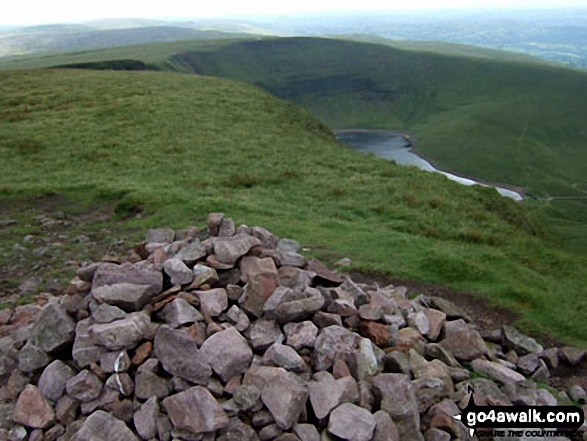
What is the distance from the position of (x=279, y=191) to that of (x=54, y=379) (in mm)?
20650

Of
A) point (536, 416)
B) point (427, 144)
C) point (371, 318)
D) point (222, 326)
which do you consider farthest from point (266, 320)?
point (427, 144)

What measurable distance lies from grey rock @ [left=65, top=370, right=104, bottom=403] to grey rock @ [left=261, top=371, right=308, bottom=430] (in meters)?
2.63

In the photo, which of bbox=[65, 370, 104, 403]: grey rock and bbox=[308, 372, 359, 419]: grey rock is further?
bbox=[65, 370, 104, 403]: grey rock

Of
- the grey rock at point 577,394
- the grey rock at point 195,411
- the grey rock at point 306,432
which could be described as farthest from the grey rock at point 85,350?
the grey rock at point 577,394

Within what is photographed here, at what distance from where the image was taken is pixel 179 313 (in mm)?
8766

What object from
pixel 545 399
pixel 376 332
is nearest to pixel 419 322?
pixel 376 332

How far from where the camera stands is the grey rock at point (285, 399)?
291 inches

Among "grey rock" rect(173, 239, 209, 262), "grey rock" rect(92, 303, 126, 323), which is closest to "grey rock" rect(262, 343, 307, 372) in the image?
"grey rock" rect(92, 303, 126, 323)

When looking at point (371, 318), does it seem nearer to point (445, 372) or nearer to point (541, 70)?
point (445, 372)

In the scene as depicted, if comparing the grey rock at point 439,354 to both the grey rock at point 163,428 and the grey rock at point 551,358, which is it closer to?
the grey rock at point 551,358

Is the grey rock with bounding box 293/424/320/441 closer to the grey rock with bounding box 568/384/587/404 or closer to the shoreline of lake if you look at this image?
the grey rock with bounding box 568/384/587/404

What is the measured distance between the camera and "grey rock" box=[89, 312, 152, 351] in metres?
8.27

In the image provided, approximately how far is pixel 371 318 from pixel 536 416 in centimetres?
326

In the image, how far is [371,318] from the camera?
9.80 m
